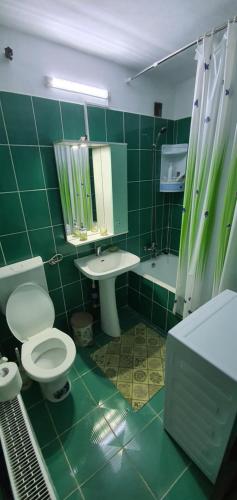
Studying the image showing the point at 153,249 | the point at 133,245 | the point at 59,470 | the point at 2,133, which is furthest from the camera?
the point at 153,249

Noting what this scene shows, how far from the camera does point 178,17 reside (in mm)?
1244

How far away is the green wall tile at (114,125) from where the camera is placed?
1.78 metres

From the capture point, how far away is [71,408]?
1.49 metres

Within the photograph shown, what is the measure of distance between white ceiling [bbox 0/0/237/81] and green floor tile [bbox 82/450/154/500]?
8.38 feet

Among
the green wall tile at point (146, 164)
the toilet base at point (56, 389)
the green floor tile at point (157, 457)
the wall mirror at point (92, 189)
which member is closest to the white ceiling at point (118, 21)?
the wall mirror at point (92, 189)

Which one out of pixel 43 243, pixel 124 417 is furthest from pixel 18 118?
pixel 124 417

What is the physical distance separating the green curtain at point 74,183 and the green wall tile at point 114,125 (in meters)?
0.27

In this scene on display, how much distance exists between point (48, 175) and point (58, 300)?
1.10 m

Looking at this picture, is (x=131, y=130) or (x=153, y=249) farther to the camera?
(x=153, y=249)

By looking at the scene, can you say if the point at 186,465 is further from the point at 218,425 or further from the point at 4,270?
the point at 4,270

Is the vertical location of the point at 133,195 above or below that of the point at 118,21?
below

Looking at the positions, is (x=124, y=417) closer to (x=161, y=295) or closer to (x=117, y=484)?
(x=117, y=484)

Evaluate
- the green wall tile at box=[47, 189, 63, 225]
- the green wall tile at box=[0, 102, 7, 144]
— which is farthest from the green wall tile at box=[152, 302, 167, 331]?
the green wall tile at box=[0, 102, 7, 144]

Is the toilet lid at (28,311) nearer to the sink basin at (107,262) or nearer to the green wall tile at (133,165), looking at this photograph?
the sink basin at (107,262)
